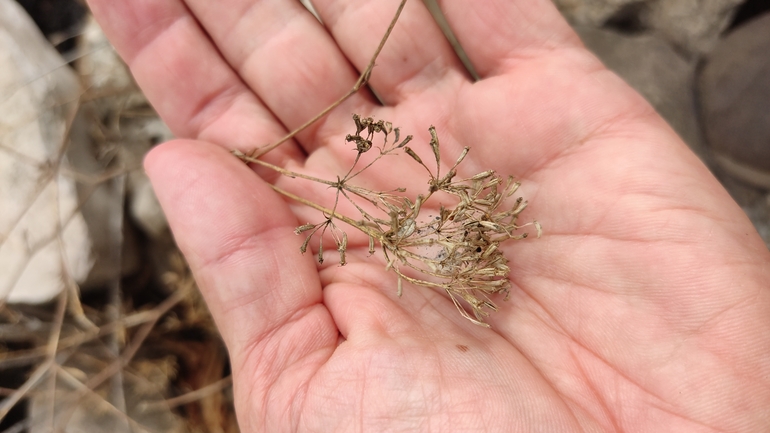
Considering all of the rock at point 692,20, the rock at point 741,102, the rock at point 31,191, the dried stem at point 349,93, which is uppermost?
the rock at point 31,191

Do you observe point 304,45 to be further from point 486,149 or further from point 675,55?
point 675,55

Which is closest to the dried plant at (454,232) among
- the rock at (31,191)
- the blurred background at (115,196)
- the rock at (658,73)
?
the blurred background at (115,196)

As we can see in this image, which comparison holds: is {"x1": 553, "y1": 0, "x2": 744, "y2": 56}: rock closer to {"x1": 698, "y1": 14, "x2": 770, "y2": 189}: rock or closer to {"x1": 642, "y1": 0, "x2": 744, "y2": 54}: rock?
{"x1": 642, "y1": 0, "x2": 744, "y2": 54}: rock

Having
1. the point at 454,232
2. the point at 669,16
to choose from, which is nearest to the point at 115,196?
the point at 454,232

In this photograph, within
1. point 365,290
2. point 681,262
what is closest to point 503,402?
point 365,290

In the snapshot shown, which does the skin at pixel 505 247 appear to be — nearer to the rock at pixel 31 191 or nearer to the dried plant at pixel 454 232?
the dried plant at pixel 454 232

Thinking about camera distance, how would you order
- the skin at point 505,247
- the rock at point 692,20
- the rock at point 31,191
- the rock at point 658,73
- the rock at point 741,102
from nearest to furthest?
the skin at point 505,247 < the rock at point 31,191 < the rock at point 741,102 < the rock at point 692,20 < the rock at point 658,73

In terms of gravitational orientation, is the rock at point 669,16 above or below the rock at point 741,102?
above
